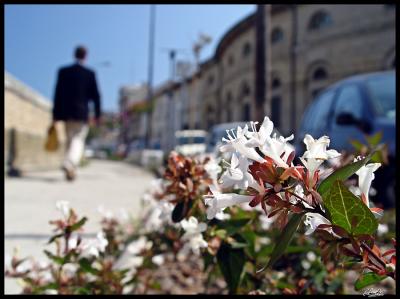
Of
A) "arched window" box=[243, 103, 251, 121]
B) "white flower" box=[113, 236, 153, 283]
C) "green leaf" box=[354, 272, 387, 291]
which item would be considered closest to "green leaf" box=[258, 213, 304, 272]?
"green leaf" box=[354, 272, 387, 291]

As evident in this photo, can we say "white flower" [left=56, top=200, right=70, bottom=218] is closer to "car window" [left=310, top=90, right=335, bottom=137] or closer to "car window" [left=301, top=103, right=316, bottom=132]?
"car window" [left=310, top=90, right=335, bottom=137]

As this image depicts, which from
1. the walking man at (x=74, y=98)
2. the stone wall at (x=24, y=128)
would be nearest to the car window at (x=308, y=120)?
the walking man at (x=74, y=98)

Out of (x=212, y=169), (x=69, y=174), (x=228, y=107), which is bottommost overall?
(x=69, y=174)

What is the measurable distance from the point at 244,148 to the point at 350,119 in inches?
141

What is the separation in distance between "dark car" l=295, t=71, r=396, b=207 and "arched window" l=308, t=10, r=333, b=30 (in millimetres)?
21164

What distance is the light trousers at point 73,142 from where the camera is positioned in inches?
271

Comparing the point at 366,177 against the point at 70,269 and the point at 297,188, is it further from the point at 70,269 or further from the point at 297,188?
the point at 70,269

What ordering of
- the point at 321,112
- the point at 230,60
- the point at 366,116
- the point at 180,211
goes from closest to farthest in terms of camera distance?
1. the point at 180,211
2. the point at 366,116
3. the point at 321,112
4. the point at 230,60

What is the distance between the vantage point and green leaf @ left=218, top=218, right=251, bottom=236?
125 cm

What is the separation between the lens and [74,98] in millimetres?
6840

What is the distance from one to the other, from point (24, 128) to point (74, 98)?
329 centimetres

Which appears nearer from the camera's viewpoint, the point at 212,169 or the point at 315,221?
the point at 315,221

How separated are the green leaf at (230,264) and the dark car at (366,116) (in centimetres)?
217

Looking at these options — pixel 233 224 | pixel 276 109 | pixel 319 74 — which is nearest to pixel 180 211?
pixel 233 224
